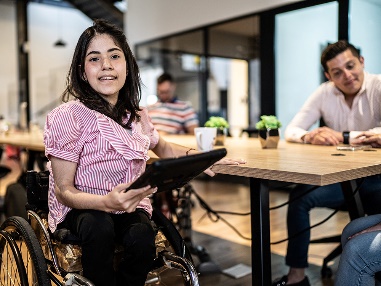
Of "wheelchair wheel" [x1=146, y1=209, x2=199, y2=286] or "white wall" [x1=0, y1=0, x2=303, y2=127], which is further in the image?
"white wall" [x1=0, y1=0, x2=303, y2=127]

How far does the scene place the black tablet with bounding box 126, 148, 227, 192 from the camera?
864 mm

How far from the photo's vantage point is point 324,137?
1.88 metres

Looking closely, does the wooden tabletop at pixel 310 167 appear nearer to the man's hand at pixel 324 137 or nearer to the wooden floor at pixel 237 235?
the man's hand at pixel 324 137

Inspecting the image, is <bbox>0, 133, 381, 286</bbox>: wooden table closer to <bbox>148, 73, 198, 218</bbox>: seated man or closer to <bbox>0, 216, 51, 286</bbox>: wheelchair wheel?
<bbox>0, 216, 51, 286</bbox>: wheelchair wheel

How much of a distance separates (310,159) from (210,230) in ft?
6.70

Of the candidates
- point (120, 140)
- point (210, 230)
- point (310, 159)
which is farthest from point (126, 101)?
point (210, 230)

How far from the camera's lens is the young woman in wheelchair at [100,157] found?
1.13m

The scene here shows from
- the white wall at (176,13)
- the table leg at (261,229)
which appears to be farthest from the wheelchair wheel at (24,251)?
the white wall at (176,13)

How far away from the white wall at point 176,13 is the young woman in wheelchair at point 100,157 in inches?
132

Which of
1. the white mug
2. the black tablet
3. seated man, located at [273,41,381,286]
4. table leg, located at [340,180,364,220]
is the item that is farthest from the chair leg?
the black tablet

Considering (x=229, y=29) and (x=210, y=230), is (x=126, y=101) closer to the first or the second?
(x=210, y=230)

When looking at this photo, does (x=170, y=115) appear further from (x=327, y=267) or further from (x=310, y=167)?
(x=310, y=167)

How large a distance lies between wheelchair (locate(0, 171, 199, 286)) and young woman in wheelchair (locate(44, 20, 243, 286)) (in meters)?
0.05

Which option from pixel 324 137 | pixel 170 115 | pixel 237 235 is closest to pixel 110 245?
pixel 324 137
